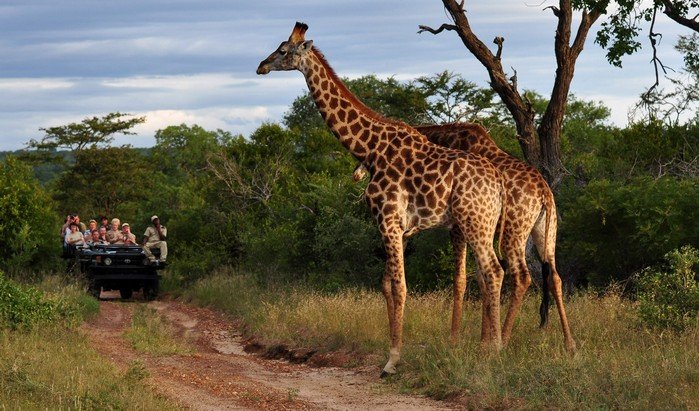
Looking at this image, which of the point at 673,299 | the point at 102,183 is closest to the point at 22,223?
the point at 673,299

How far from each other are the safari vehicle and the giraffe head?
12807 mm

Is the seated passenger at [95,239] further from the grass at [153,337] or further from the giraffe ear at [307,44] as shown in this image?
the giraffe ear at [307,44]

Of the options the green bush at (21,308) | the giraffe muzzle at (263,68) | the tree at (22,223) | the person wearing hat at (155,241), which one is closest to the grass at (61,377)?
the green bush at (21,308)

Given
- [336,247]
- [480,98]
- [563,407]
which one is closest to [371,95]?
[480,98]

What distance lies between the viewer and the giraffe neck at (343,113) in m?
12.6

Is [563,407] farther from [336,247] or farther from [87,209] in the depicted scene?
[87,209]

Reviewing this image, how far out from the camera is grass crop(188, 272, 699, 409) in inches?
374

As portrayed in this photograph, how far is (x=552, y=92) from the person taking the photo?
63.3 ft

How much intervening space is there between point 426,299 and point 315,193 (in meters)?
8.90

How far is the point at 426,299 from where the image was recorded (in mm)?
15688

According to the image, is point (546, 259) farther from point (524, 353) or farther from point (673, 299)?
point (673, 299)

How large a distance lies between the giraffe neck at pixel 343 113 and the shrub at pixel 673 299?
363 centimetres

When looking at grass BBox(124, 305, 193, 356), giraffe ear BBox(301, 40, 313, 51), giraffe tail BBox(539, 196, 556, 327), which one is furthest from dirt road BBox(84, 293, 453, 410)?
giraffe ear BBox(301, 40, 313, 51)

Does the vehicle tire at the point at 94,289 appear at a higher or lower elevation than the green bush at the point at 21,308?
lower
